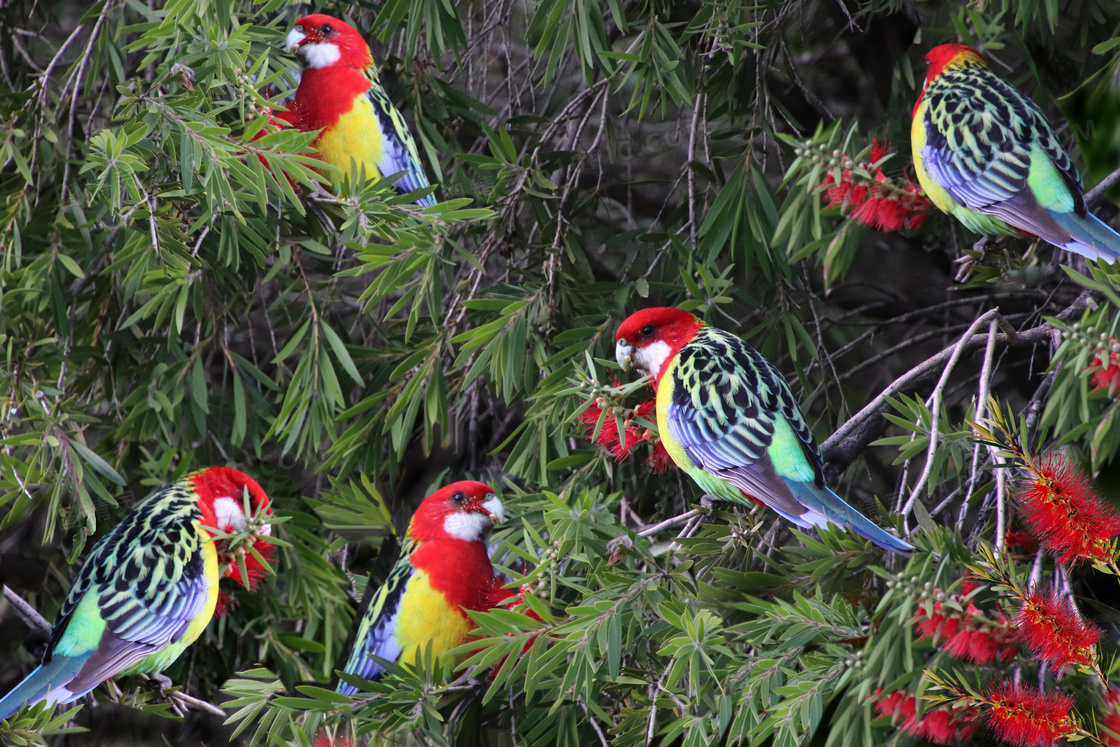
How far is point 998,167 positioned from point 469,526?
1.37 metres

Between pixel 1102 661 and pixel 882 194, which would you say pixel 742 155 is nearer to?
pixel 882 194

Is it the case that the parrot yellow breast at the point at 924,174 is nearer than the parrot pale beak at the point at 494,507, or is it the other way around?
the parrot yellow breast at the point at 924,174

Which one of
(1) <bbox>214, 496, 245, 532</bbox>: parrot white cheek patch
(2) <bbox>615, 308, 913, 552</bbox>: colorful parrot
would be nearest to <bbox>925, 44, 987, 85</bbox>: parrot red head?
(2) <bbox>615, 308, 913, 552</bbox>: colorful parrot

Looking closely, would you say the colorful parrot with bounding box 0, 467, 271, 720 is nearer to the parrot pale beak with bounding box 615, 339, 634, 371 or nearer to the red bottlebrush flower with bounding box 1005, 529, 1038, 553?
the parrot pale beak with bounding box 615, 339, 634, 371

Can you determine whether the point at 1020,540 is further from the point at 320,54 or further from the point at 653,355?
the point at 320,54

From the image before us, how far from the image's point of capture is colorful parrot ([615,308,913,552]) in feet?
5.82

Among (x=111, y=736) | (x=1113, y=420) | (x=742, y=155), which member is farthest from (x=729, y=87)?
(x=111, y=736)

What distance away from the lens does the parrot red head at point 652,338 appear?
2.04m

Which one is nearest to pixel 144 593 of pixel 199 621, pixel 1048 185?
pixel 199 621

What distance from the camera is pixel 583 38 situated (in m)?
2.15

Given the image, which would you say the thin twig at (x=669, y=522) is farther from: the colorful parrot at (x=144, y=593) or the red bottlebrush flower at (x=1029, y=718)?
the colorful parrot at (x=144, y=593)

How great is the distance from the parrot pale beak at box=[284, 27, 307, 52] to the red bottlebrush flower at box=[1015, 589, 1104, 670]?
194 centimetres

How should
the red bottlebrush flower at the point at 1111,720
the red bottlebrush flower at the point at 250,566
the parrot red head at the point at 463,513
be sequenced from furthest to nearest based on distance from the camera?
1. the parrot red head at the point at 463,513
2. the red bottlebrush flower at the point at 250,566
3. the red bottlebrush flower at the point at 1111,720

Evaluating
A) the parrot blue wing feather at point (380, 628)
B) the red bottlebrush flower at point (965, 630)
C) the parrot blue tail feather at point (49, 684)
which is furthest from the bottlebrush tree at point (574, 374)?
the parrot blue wing feather at point (380, 628)
